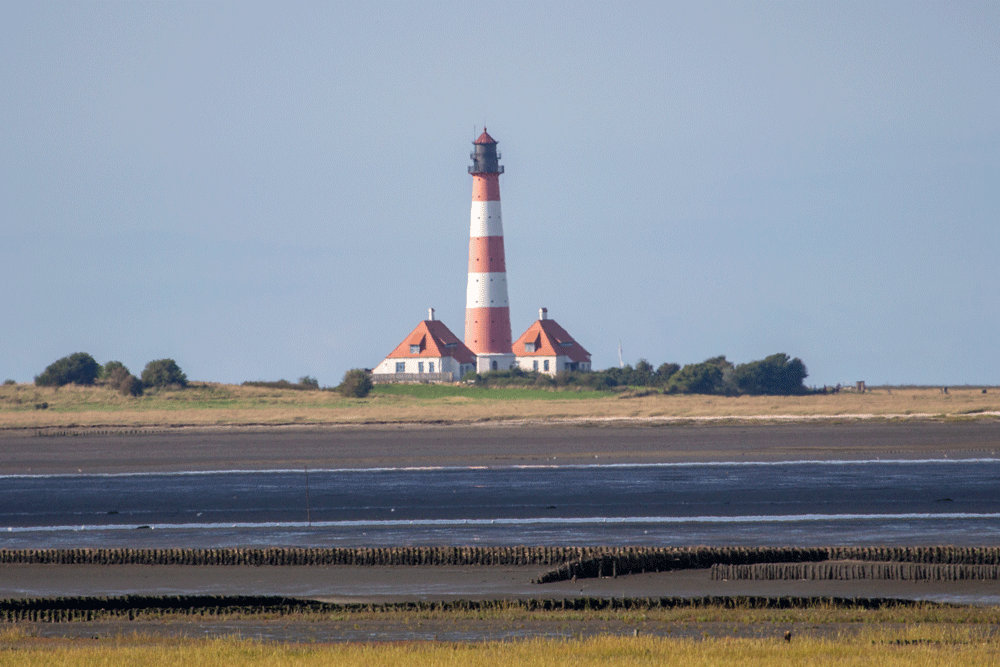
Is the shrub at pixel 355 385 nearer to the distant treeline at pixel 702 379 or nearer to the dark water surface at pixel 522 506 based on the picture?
the distant treeline at pixel 702 379

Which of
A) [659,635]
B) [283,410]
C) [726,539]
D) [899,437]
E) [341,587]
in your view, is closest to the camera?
[659,635]

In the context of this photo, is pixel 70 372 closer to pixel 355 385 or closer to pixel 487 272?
pixel 355 385

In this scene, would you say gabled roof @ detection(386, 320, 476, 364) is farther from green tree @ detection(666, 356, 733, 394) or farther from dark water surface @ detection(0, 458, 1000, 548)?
dark water surface @ detection(0, 458, 1000, 548)

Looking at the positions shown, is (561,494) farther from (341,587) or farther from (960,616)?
(960,616)

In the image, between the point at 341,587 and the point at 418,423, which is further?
the point at 418,423

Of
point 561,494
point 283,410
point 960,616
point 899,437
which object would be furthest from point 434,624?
point 283,410

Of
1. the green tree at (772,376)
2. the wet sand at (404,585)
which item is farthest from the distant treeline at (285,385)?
the wet sand at (404,585)
